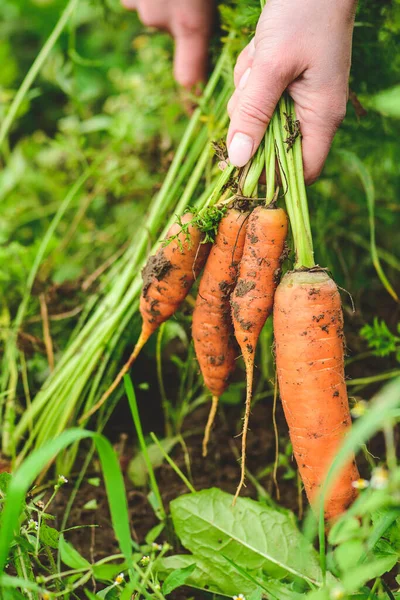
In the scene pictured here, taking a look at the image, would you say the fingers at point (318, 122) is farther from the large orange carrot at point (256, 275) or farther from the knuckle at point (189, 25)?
the knuckle at point (189, 25)

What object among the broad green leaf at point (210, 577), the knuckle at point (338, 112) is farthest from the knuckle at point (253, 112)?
the broad green leaf at point (210, 577)

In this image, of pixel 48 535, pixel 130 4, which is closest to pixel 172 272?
pixel 48 535

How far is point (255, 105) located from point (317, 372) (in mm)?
560

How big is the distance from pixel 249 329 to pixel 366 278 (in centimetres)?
91

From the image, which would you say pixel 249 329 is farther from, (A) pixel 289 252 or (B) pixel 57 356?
(B) pixel 57 356

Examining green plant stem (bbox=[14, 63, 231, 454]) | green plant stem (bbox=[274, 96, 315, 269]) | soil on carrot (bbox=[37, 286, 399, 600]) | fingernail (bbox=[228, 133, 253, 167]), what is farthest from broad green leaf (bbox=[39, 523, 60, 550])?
fingernail (bbox=[228, 133, 253, 167])

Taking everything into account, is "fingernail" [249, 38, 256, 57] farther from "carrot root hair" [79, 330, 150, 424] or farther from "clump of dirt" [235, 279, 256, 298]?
"carrot root hair" [79, 330, 150, 424]

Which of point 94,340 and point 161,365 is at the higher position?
point 94,340

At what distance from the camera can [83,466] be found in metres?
1.57

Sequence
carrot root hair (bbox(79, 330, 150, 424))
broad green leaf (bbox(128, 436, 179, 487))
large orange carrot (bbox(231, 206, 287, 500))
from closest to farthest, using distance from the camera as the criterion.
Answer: large orange carrot (bbox(231, 206, 287, 500)) → carrot root hair (bbox(79, 330, 150, 424)) → broad green leaf (bbox(128, 436, 179, 487))

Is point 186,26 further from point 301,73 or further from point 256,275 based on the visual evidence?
point 256,275

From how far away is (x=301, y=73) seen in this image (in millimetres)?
1104

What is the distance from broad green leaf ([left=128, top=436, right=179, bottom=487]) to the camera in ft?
4.91

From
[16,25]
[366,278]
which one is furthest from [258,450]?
[16,25]
